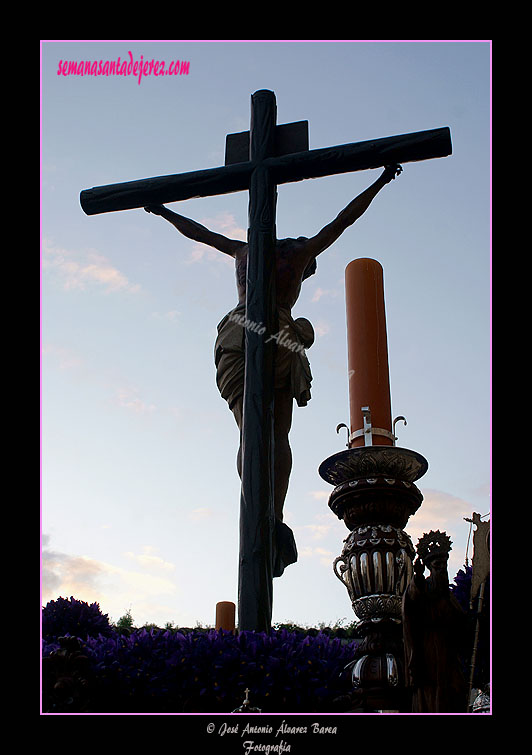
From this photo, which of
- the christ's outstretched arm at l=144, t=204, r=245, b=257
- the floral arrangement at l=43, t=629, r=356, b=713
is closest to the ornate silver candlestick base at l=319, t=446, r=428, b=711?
the floral arrangement at l=43, t=629, r=356, b=713

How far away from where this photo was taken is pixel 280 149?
17.9ft

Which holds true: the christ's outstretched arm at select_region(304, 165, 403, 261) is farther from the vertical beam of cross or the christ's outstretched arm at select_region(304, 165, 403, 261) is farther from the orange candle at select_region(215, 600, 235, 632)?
the orange candle at select_region(215, 600, 235, 632)

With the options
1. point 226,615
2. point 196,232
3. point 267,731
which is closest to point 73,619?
point 226,615

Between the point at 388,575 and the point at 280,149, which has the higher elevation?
the point at 280,149

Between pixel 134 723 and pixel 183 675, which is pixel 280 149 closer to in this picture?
pixel 183 675

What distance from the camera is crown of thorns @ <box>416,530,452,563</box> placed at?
3471 millimetres

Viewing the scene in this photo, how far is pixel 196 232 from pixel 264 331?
1195 mm

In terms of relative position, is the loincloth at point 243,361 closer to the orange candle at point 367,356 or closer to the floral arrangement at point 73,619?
the orange candle at point 367,356

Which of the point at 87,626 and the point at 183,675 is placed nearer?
the point at 183,675

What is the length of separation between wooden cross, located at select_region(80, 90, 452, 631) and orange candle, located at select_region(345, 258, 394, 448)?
51 cm

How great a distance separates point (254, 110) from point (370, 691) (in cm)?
353

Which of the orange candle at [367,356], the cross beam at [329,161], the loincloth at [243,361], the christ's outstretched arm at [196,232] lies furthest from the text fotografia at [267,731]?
the cross beam at [329,161]

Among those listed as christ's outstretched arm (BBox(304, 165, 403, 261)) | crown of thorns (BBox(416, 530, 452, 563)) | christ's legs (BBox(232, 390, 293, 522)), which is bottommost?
crown of thorns (BBox(416, 530, 452, 563))
